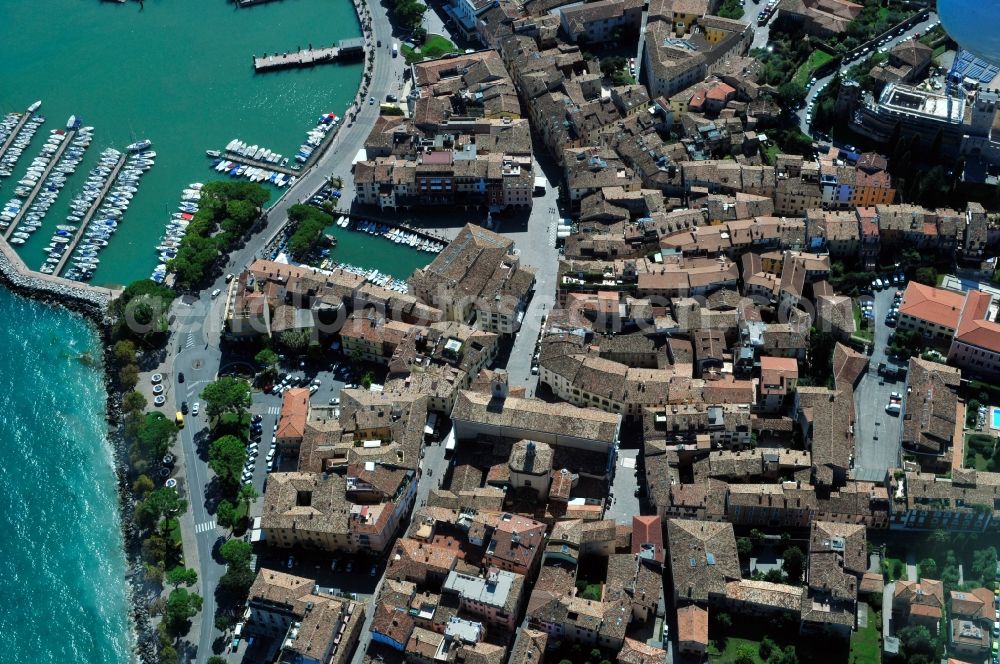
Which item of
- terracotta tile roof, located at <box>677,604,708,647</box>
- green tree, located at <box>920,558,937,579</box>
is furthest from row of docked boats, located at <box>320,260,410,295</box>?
green tree, located at <box>920,558,937,579</box>

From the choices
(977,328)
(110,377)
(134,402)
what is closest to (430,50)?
(110,377)

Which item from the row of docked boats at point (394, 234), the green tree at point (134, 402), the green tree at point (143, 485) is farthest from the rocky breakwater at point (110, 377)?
the row of docked boats at point (394, 234)

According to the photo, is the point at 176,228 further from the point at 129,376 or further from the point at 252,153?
the point at 129,376

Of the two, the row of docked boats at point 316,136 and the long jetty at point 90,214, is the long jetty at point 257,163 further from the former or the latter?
the long jetty at point 90,214

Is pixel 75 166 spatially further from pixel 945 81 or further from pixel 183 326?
pixel 945 81

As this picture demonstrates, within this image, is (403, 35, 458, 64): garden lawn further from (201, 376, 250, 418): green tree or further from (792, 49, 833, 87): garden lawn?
(201, 376, 250, 418): green tree
